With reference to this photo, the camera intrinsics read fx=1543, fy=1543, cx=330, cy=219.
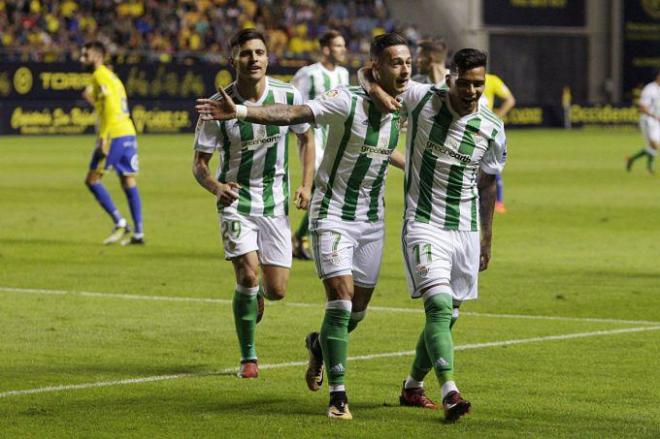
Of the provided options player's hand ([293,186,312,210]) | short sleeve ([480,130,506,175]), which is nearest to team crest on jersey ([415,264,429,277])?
short sleeve ([480,130,506,175])

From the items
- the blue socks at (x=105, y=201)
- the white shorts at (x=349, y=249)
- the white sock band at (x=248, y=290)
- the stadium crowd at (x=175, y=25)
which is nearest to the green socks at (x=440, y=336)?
the white shorts at (x=349, y=249)

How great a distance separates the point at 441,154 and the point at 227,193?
5.14 feet

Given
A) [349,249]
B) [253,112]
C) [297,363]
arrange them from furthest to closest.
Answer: [297,363]
[349,249]
[253,112]

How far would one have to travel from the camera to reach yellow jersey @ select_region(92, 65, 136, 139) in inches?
690

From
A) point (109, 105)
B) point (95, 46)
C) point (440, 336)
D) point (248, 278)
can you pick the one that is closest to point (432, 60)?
point (95, 46)

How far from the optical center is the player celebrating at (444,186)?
7.83 m

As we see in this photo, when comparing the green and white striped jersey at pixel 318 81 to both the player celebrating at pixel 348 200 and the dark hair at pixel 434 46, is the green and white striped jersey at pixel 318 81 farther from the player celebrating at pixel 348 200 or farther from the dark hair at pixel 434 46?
the player celebrating at pixel 348 200

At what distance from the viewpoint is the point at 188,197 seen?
2464cm

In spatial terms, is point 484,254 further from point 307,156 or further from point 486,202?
point 307,156

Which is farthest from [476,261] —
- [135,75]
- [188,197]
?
[135,75]

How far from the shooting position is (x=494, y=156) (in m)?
8.14

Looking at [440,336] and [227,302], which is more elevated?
[440,336]

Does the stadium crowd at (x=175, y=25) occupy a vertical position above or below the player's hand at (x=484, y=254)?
below

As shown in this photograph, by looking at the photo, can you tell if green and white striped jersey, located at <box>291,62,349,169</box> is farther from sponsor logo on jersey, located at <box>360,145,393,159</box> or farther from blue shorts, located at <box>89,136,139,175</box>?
sponsor logo on jersey, located at <box>360,145,393,159</box>
